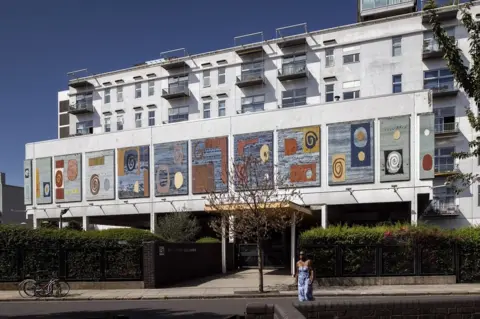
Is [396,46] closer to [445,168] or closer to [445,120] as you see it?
[445,120]

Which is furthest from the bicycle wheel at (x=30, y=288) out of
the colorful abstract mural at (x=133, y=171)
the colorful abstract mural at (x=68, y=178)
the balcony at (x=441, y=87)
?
the balcony at (x=441, y=87)

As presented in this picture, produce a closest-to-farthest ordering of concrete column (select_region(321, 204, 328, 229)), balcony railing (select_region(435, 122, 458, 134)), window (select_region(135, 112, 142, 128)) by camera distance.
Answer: concrete column (select_region(321, 204, 328, 229))
balcony railing (select_region(435, 122, 458, 134))
window (select_region(135, 112, 142, 128))

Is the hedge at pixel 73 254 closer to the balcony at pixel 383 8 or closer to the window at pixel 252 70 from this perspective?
the window at pixel 252 70

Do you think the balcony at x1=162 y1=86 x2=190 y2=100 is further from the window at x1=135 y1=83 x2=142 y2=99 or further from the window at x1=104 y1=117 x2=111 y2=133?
the window at x1=104 y1=117 x2=111 y2=133

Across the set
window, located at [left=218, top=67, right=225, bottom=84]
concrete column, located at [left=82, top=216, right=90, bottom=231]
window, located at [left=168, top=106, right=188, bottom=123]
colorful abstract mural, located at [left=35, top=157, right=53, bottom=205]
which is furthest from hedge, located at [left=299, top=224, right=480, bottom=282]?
window, located at [left=168, top=106, right=188, bottom=123]

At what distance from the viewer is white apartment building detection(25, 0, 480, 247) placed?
3534 cm

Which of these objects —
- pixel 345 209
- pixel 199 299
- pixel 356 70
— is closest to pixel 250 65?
pixel 356 70

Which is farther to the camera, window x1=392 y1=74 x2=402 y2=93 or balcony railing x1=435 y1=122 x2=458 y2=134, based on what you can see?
window x1=392 y1=74 x2=402 y2=93

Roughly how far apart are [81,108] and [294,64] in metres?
32.2

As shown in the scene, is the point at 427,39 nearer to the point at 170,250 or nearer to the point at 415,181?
the point at 415,181

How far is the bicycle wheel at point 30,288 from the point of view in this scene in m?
19.3

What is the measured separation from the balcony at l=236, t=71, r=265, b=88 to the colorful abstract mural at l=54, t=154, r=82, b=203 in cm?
2027

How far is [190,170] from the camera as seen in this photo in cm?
4116

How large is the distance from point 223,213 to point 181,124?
20.6 metres
